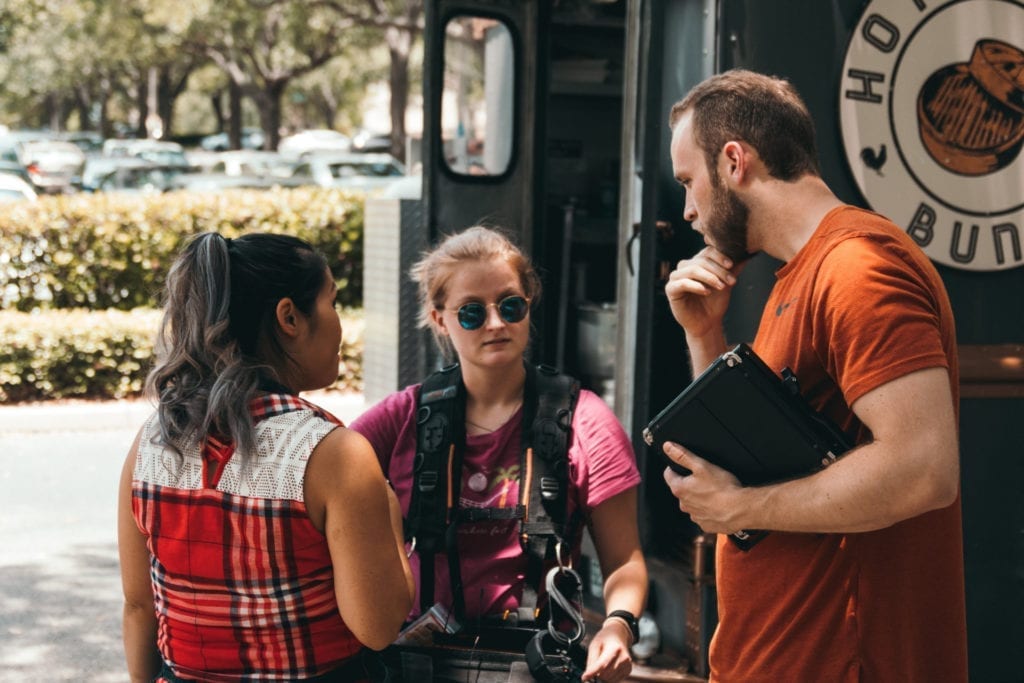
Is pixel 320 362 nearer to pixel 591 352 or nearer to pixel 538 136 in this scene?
pixel 538 136

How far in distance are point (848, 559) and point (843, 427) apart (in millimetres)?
219

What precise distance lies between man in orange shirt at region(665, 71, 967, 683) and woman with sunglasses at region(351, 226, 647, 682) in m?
0.38

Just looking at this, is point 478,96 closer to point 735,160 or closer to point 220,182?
point 735,160

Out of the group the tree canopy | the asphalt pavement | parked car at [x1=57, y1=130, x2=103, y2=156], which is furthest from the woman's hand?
parked car at [x1=57, y1=130, x2=103, y2=156]

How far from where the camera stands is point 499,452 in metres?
2.71

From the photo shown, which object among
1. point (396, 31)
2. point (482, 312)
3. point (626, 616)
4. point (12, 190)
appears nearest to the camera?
point (626, 616)

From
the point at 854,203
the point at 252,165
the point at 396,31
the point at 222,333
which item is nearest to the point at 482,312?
the point at 222,333

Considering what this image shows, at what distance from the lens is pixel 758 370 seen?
206 centimetres

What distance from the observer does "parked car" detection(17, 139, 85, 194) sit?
31.4 meters

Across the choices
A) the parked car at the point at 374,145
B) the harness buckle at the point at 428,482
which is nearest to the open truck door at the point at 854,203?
the harness buckle at the point at 428,482

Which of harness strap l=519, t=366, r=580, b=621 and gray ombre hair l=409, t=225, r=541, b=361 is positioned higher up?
gray ombre hair l=409, t=225, r=541, b=361

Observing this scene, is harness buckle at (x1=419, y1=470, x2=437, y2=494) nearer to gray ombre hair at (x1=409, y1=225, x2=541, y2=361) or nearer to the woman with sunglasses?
the woman with sunglasses

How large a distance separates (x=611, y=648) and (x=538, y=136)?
3489mm

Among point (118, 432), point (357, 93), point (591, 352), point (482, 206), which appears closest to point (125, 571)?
point (482, 206)
